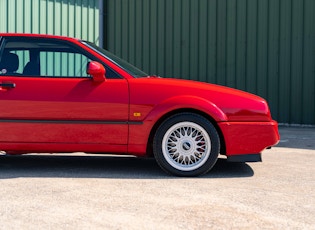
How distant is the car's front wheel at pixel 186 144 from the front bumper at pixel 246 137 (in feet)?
0.36

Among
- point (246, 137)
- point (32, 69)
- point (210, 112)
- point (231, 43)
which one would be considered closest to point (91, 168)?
point (32, 69)

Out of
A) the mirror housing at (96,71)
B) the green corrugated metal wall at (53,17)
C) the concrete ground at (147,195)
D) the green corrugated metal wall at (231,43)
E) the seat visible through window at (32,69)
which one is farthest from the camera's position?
the green corrugated metal wall at (231,43)

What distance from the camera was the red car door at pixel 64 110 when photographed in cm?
552

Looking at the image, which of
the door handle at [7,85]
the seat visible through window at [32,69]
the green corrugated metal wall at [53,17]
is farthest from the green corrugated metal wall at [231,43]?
the door handle at [7,85]

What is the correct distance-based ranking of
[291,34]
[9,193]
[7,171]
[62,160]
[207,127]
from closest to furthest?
[9,193], [207,127], [7,171], [62,160], [291,34]

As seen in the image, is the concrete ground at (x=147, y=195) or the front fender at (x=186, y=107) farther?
the front fender at (x=186, y=107)

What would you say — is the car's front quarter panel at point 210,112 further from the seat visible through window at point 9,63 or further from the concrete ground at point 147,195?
the seat visible through window at point 9,63

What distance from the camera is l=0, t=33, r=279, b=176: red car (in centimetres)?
549

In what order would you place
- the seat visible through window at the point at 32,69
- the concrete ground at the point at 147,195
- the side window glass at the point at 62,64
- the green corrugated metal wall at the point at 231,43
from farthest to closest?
1. the green corrugated metal wall at the point at 231,43
2. the seat visible through window at the point at 32,69
3. the side window glass at the point at 62,64
4. the concrete ground at the point at 147,195

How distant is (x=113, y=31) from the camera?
45.2ft

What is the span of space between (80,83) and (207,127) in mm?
1326

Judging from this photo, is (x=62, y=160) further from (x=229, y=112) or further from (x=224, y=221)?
(x=224, y=221)

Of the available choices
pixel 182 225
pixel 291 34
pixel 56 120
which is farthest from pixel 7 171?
pixel 291 34

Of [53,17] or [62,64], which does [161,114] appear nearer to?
[62,64]
